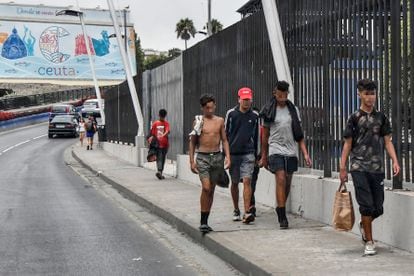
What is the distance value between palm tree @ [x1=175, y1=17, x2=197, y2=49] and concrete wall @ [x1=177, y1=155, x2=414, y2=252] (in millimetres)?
91532

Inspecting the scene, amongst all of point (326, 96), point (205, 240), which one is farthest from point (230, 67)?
point (205, 240)

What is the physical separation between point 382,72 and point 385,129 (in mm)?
1077

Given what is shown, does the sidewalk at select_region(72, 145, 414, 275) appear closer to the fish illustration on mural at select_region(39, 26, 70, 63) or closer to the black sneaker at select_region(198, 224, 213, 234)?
the black sneaker at select_region(198, 224, 213, 234)

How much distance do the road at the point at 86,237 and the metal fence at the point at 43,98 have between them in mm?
51115

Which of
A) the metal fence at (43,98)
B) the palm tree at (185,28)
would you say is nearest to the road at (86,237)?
the metal fence at (43,98)

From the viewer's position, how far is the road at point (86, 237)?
7.42m

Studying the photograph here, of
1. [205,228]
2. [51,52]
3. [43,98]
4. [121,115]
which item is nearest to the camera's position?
[205,228]

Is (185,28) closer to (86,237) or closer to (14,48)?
(14,48)

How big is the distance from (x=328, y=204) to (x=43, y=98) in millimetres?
69320

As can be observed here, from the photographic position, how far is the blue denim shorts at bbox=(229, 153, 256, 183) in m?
9.16

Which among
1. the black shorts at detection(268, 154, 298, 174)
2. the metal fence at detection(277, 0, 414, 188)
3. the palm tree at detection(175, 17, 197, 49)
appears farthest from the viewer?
the palm tree at detection(175, 17, 197, 49)

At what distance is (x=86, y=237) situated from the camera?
30.8ft

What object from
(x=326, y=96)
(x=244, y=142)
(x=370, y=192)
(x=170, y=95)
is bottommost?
(x=370, y=192)

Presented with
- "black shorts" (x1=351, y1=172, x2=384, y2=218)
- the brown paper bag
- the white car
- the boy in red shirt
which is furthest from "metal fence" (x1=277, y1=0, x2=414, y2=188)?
the white car
